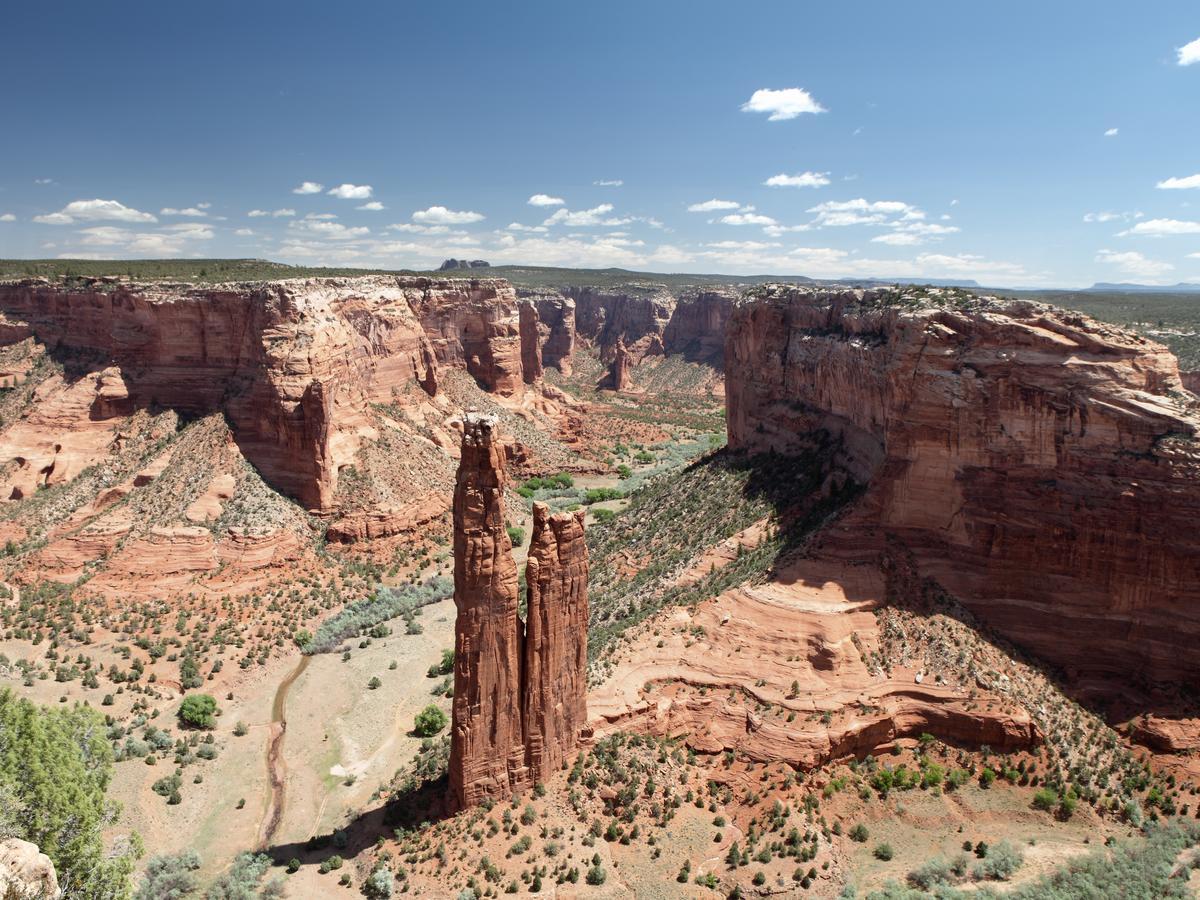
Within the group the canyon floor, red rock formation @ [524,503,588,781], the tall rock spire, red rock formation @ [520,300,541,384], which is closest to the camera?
the tall rock spire

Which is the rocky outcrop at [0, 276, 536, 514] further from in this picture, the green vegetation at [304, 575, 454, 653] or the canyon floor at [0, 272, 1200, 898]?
the green vegetation at [304, 575, 454, 653]

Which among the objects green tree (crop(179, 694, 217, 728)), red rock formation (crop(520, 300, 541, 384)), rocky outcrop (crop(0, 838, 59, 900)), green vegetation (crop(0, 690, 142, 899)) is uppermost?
red rock formation (crop(520, 300, 541, 384))

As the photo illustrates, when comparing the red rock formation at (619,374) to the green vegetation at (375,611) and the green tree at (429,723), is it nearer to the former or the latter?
the green vegetation at (375,611)

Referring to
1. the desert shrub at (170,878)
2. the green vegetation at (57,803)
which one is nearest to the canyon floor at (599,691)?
the desert shrub at (170,878)

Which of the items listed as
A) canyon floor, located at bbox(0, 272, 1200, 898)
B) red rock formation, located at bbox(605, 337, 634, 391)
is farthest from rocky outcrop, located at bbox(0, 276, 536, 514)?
red rock formation, located at bbox(605, 337, 634, 391)

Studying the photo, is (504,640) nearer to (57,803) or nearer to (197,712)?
(57,803)

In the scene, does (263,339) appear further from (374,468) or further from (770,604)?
(770,604)
